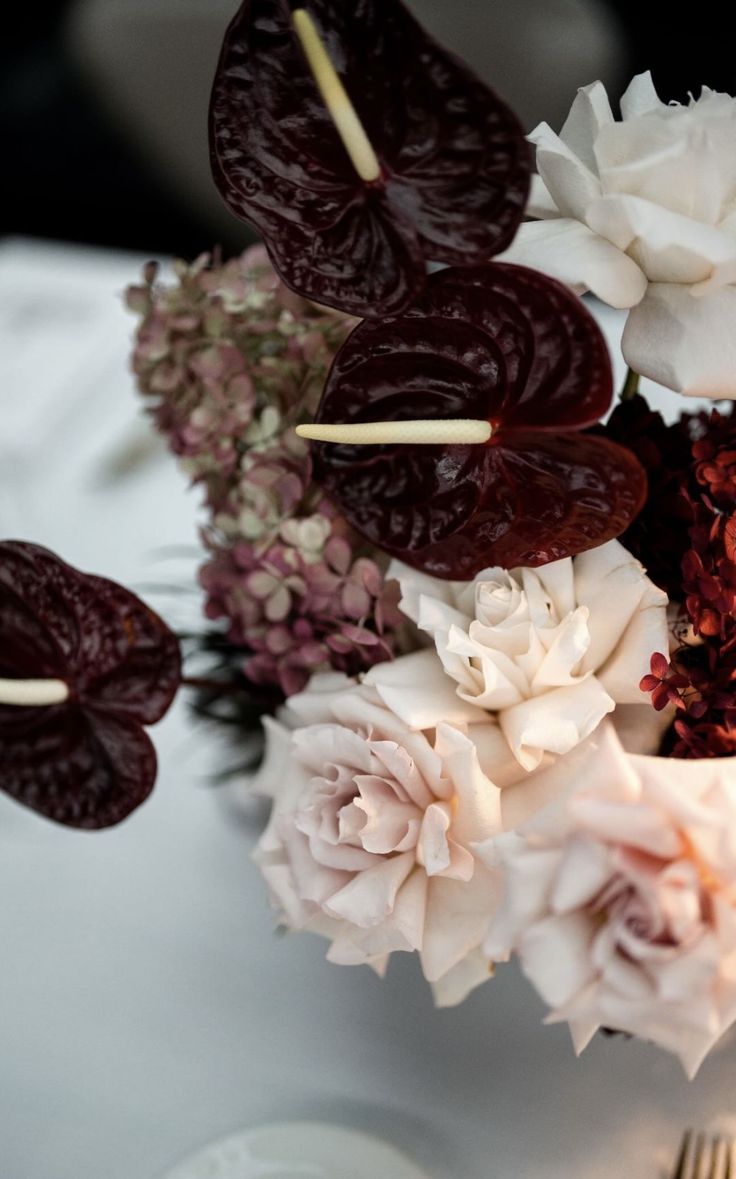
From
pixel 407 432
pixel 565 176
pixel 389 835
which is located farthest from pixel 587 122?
pixel 389 835

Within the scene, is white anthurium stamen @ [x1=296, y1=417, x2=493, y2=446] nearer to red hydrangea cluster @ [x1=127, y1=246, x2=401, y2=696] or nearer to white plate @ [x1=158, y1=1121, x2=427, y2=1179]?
red hydrangea cluster @ [x1=127, y1=246, x2=401, y2=696]

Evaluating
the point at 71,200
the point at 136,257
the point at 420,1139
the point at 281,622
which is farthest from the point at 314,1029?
the point at 71,200

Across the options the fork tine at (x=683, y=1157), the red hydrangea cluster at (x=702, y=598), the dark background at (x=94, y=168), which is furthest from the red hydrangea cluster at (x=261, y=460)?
the dark background at (x=94, y=168)

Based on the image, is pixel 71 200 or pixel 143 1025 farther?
pixel 71 200

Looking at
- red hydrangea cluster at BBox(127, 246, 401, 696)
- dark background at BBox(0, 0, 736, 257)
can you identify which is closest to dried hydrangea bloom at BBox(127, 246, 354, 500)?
red hydrangea cluster at BBox(127, 246, 401, 696)

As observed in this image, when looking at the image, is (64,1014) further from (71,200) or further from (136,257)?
(71,200)

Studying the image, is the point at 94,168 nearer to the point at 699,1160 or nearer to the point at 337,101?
the point at 337,101
